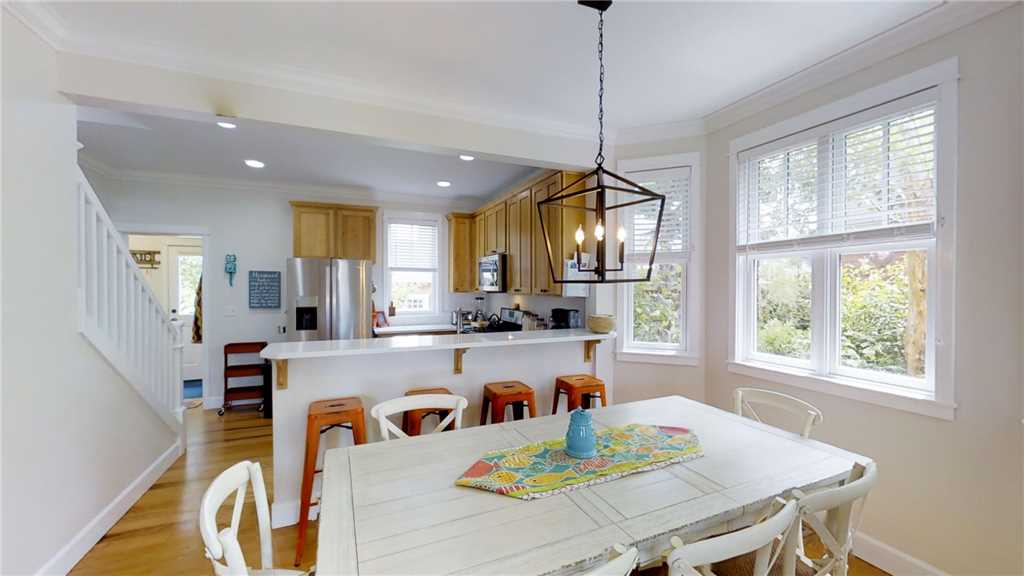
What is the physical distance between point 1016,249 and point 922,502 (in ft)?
4.09

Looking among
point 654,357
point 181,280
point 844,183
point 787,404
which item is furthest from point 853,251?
point 181,280

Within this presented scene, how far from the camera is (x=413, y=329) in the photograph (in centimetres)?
539

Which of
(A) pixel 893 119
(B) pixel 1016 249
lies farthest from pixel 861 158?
(B) pixel 1016 249

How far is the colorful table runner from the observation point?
1.35m

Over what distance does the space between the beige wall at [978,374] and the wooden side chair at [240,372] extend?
5432 mm

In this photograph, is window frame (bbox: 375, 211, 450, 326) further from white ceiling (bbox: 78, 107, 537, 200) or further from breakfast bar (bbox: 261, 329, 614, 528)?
breakfast bar (bbox: 261, 329, 614, 528)

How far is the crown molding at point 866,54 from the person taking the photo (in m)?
1.81

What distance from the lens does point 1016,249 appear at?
1680 millimetres

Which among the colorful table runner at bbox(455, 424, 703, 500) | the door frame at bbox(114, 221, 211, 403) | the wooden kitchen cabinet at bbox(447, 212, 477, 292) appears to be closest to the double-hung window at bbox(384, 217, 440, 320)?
the wooden kitchen cabinet at bbox(447, 212, 477, 292)

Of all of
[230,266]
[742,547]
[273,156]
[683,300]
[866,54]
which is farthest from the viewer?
[230,266]

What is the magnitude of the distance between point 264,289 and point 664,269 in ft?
14.9

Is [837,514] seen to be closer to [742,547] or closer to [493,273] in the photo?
[742,547]

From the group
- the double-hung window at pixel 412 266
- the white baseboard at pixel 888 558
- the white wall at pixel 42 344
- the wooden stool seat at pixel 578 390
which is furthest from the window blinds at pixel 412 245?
the white baseboard at pixel 888 558

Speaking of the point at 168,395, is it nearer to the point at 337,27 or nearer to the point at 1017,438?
the point at 337,27
